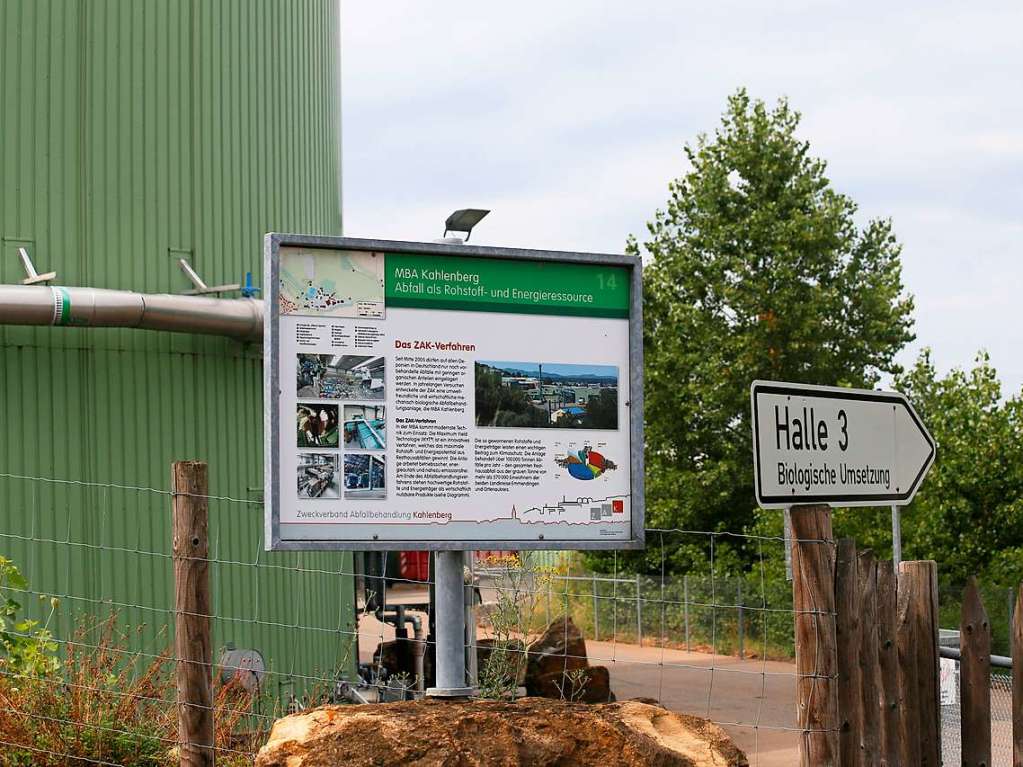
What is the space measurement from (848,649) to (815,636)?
9.8 inches

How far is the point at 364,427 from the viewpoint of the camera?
17.8ft

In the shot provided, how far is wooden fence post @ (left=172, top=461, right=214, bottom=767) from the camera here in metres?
5.82

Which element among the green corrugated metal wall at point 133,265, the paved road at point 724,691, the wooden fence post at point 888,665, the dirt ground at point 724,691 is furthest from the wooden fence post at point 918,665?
the paved road at point 724,691

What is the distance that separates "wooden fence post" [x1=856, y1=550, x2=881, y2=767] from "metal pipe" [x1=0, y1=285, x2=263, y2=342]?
6.95m

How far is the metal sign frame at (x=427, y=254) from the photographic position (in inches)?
209

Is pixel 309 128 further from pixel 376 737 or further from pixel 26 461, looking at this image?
pixel 376 737

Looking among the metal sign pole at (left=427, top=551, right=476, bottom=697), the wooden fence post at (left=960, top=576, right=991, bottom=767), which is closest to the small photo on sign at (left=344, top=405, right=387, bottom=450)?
the metal sign pole at (left=427, top=551, right=476, bottom=697)

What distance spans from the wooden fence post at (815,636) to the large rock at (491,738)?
0.36 m

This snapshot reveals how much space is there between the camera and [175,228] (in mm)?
11867

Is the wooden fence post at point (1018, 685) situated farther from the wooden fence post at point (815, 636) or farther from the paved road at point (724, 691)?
the paved road at point (724, 691)

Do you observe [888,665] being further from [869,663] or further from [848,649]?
[848,649]

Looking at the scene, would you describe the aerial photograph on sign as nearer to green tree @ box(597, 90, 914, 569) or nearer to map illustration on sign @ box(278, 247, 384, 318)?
map illustration on sign @ box(278, 247, 384, 318)

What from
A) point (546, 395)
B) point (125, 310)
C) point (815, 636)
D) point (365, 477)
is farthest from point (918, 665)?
point (125, 310)

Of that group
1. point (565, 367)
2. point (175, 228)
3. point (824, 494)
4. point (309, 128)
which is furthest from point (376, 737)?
point (309, 128)
